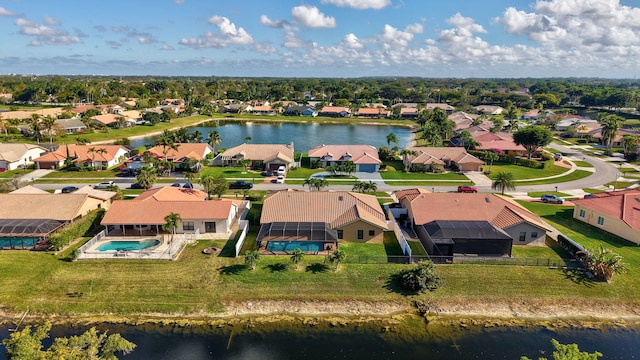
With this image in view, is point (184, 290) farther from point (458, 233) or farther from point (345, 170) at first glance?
point (345, 170)

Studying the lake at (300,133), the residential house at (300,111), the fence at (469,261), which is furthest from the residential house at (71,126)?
the fence at (469,261)

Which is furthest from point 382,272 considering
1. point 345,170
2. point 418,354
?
point 345,170

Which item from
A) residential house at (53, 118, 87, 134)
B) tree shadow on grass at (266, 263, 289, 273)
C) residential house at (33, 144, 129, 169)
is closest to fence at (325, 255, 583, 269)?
tree shadow on grass at (266, 263, 289, 273)


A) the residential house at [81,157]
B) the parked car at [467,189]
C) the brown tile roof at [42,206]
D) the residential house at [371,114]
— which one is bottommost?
the parked car at [467,189]

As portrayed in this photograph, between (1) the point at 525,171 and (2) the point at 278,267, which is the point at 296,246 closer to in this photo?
(2) the point at 278,267

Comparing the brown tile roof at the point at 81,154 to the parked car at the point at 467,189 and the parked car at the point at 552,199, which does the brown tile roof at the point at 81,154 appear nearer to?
the parked car at the point at 467,189
